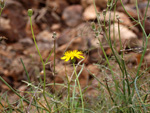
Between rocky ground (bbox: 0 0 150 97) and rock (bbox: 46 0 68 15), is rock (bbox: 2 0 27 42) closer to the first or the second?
rocky ground (bbox: 0 0 150 97)

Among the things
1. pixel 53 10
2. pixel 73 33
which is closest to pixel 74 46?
pixel 73 33

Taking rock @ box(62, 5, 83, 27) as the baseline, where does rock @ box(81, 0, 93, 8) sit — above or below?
above

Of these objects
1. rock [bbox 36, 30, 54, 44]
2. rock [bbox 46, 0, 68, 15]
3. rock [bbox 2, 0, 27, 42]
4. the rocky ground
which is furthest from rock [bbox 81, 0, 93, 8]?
rock [bbox 2, 0, 27, 42]

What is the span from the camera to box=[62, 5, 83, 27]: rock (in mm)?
3129

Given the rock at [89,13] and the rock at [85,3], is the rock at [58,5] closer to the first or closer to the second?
the rock at [85,3]

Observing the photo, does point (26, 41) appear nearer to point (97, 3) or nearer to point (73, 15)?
point (73, 15)

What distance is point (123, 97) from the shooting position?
0.74 m

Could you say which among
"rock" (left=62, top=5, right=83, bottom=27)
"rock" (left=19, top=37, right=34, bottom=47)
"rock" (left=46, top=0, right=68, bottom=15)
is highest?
"rock" (left=46, top=0, right=68, bottom=15)

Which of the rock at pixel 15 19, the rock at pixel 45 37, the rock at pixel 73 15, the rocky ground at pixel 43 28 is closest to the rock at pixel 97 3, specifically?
the rocky ground at pixel 43 28

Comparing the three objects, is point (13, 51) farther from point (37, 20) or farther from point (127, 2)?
point (127, 2)

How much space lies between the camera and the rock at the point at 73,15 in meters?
3.13

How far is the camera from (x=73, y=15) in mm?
3176

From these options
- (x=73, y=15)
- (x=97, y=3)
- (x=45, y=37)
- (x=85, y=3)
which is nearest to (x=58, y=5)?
(x=73, y=15)

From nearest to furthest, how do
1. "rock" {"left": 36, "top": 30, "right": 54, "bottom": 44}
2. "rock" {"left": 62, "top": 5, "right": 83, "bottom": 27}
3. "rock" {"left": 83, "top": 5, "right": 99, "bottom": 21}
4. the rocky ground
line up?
the rocky ground < "rock" {"left": 83, "top": 5, "right": 99, "bottom": 21} < "rock" {"left": 36, "top": 30, "right": 54, "bottom": 44} < "rock" {"left": 62, "top": 5, "right": 83, "bottom": 27}
